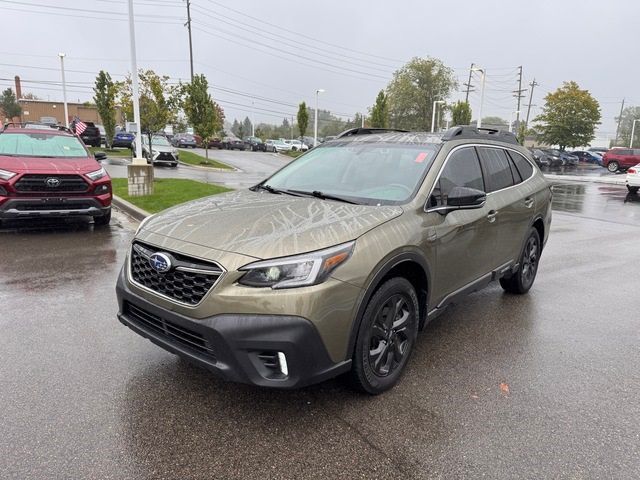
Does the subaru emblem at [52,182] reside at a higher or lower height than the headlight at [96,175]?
lower

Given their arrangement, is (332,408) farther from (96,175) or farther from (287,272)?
(96,175)

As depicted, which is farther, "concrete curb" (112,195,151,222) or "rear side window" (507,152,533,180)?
"concrete curb" (112,195,151,222)

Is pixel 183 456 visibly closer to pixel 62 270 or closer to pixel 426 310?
pixel 426 310

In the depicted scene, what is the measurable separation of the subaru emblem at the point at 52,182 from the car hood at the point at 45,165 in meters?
0.13

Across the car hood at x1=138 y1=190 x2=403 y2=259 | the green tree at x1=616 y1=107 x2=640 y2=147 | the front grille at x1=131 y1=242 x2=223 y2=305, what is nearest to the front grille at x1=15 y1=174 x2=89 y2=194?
the car hood at x1=138 y1=190 x2=403 y2=259

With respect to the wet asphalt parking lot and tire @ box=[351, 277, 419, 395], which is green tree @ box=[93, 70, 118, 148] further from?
tire @ box=[351, 277, 419, 395]

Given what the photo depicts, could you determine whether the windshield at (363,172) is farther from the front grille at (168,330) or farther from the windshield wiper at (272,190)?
the front grille at (168,330)

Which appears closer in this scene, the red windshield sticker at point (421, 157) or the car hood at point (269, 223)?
the car hood at point (269, 223)

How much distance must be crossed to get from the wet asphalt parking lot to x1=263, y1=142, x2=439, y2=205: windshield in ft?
4.57

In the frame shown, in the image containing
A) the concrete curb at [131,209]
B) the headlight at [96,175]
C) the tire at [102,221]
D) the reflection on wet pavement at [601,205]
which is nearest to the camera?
the headlight at [96,175]

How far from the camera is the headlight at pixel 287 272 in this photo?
8.58ft

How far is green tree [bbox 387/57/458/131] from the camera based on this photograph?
217ft

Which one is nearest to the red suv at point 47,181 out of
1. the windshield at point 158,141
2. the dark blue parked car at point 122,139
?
the windshield at point 158,141

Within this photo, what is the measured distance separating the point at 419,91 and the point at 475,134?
65.8 m
